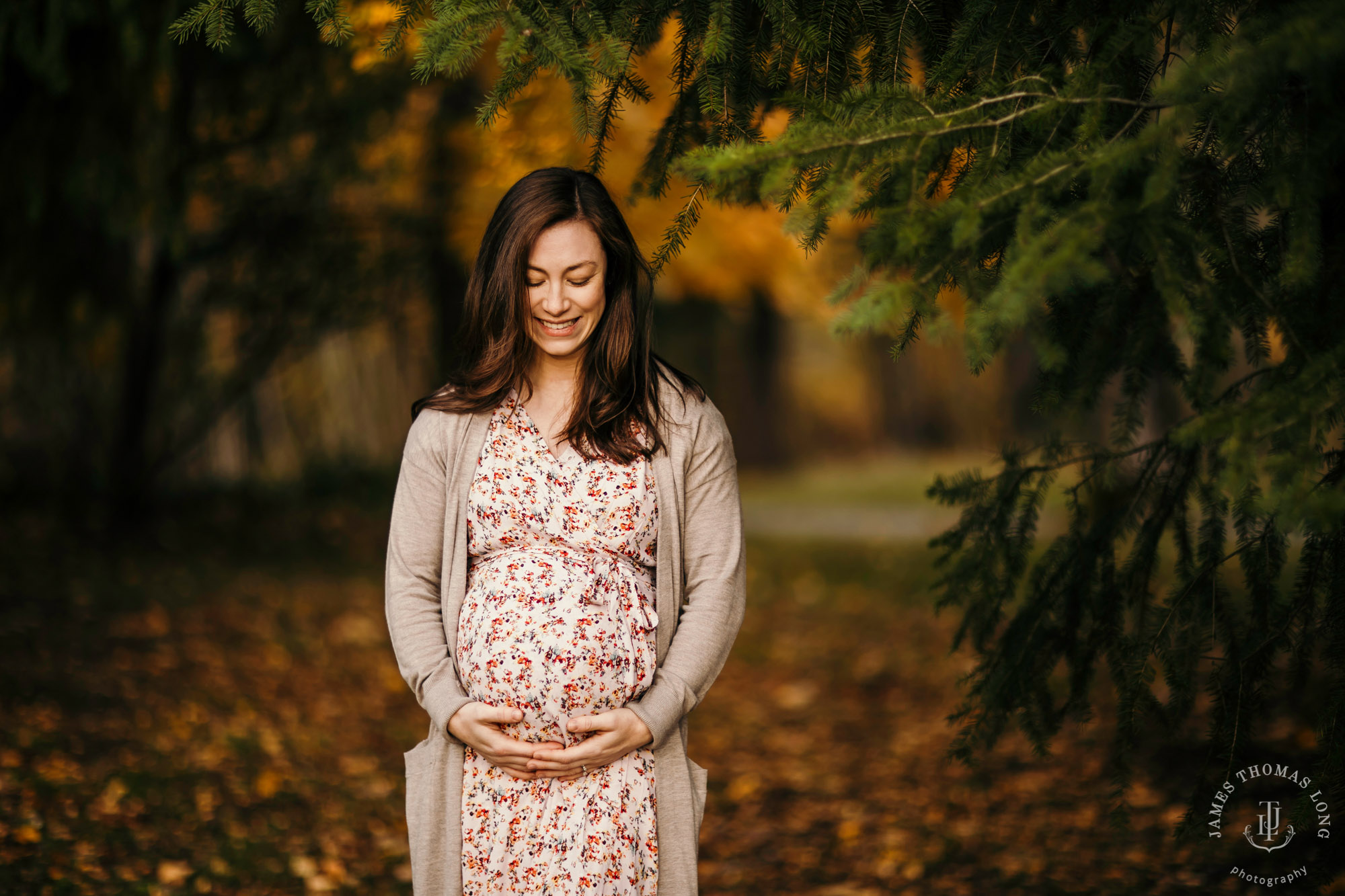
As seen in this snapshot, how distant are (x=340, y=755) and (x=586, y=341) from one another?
3707 millimetres

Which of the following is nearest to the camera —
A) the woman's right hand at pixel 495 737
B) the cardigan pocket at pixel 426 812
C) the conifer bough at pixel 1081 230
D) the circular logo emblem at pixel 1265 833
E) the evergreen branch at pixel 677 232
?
the conifer bough at pixel 1081 230

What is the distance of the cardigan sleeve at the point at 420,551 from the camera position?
89.3 inches

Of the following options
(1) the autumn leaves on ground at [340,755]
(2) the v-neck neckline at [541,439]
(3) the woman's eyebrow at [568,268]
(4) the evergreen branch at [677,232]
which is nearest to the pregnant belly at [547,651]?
(2) the v-neck neckline at [541,439]

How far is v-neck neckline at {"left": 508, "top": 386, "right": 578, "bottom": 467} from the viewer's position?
7.53 ft

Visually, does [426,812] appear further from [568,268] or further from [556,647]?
[568,268]

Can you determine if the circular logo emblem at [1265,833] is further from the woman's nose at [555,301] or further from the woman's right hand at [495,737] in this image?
the woman's nose at [555,301]

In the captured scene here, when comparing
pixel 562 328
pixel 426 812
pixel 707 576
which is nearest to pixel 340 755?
pixel 426 812

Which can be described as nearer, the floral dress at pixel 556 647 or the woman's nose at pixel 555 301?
the floral dress at pixel 556 647

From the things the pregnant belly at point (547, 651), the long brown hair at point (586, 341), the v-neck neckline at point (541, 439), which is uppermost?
the long brown hair at point (586, 341)

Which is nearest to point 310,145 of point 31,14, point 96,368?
point 96,368

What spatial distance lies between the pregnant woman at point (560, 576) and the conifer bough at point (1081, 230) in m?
0.37

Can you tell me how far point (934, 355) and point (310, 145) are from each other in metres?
21.4

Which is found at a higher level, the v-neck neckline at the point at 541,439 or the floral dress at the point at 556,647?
the v-neck neckline at the point at 541,439

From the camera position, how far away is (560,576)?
218cm
